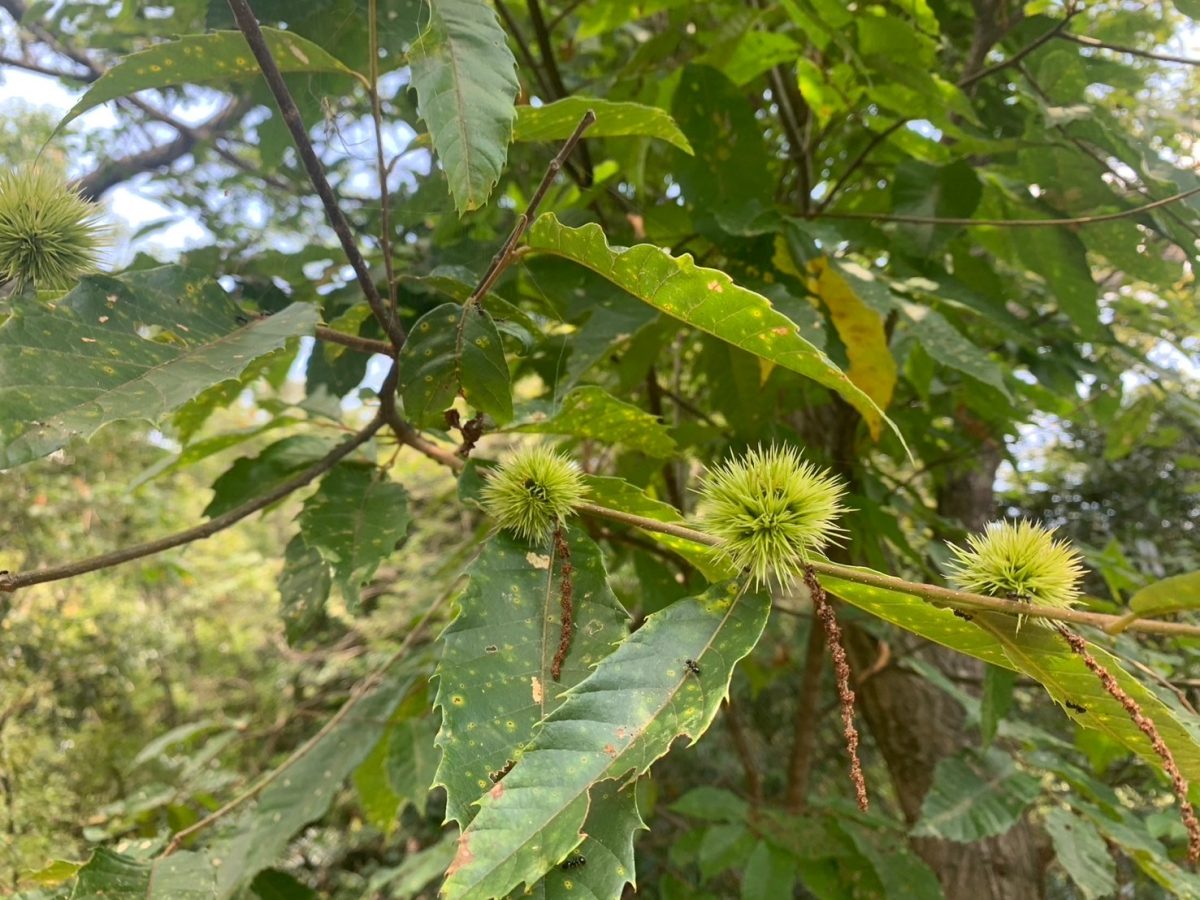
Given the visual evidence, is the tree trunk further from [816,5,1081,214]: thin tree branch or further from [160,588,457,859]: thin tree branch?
[160,588,457,859]: thin tree branch

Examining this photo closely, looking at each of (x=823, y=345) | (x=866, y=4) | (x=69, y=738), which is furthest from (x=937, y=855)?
(x=69, y=738)

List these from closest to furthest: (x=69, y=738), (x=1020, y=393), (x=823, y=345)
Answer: (x=823, y=345) < (x=1020, y=393) < (x=69, y=738)

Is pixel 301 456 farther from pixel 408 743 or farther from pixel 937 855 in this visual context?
pixel 937 855

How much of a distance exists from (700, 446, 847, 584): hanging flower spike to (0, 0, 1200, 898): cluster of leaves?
40 mm

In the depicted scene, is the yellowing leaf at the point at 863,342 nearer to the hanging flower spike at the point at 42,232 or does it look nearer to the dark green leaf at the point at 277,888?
the hanging flower spike at the point at 42,232

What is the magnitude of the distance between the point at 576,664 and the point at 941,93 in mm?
1135

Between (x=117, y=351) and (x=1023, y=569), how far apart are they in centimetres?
81

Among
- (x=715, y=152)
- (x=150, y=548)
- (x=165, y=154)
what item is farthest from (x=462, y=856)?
(x=165, y=154)

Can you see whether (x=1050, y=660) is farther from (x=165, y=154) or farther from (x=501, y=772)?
(x=165, y=154)

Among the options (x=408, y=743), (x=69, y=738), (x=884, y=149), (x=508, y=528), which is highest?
(x=884, y=149)

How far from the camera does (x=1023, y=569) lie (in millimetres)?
621

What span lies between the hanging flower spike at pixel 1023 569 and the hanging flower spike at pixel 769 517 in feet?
0.41

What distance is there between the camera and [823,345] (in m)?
0.99

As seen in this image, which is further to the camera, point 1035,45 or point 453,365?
point 1035,45
